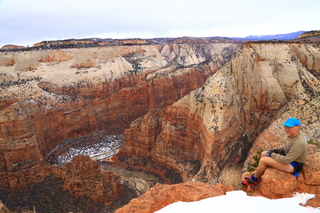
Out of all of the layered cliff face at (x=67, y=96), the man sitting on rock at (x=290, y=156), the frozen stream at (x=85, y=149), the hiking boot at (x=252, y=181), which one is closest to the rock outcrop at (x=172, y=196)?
the hiking boot at (x=252, y=181)

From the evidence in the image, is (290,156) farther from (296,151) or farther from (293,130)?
(293,130)

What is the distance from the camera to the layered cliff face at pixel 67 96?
29266 mm

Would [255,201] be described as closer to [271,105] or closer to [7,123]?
[271,105]

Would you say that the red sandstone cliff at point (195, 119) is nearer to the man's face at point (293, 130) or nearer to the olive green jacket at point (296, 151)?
the olive green jacket at point (296, 151)

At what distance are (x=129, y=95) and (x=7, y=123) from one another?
24.5 metres

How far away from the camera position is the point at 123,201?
23.9 m

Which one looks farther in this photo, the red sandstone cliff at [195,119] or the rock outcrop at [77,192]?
the rock outcrop at [77,192]

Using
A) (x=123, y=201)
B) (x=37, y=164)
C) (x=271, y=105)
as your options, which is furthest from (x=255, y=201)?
(x=37, y=164)

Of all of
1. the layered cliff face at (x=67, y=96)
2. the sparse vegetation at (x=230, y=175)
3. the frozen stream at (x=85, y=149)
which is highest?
the layered cliff face at (x=67, y=96)

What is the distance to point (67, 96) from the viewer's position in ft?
142

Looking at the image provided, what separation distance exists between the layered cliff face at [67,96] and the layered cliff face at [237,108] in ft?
52.9

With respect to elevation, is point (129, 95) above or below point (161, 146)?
above

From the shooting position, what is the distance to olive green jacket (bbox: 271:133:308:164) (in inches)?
291

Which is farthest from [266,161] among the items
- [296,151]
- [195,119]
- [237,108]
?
[195,119]
